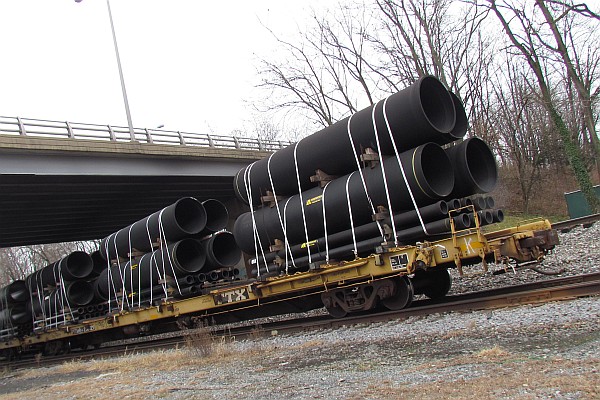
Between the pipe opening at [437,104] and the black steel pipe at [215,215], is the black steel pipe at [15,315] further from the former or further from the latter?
the pipe opening at [437,104]

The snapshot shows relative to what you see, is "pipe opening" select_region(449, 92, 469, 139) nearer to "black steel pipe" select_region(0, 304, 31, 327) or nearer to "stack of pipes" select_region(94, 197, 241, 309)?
"stack of pipes" select_region(94, 197, 241, 309)

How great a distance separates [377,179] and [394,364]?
4458 mm

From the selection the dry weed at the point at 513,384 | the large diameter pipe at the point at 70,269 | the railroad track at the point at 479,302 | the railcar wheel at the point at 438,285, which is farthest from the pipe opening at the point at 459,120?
the large diameter pipe at the point at 70,269

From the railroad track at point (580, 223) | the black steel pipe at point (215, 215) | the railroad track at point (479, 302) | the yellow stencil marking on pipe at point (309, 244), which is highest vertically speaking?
the black steel pipe at point (215, 215)

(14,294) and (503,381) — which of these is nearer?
(503,381)

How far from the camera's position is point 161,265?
13805 mm

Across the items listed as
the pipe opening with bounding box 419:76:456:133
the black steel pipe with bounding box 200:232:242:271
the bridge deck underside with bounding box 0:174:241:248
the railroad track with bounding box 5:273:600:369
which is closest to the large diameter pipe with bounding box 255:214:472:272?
the railroad track with bounding box 5:273:600:369

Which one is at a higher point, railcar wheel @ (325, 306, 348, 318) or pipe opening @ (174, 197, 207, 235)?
pipe opening @ (174, 197, 207, 235)

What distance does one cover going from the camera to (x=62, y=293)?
17422mm

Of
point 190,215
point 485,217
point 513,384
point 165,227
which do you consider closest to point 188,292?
point 165,227

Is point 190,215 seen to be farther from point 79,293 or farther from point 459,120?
point 459,120

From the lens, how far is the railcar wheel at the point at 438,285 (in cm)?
1067

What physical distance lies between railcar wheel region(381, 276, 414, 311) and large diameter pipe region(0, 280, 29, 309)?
52.7ft

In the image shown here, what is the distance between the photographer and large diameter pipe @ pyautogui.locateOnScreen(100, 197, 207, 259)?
45.7 feet
